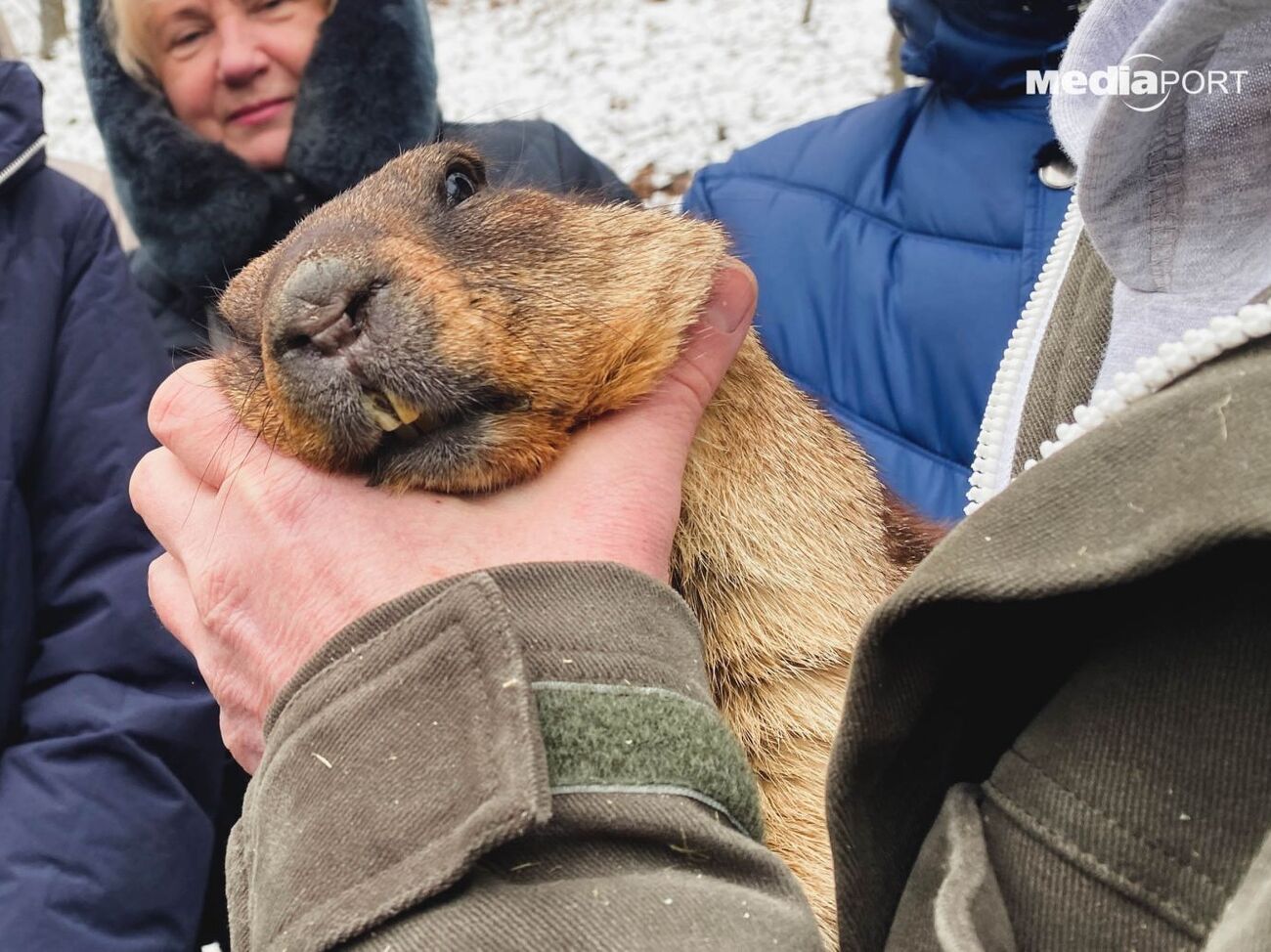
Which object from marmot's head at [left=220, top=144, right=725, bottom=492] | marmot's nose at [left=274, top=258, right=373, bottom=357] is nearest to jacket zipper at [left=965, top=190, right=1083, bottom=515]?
marmot's head at [left=220, top=144, right=725, bottom=492]

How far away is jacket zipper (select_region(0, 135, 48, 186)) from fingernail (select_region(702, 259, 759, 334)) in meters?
2.72

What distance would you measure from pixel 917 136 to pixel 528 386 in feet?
8.06

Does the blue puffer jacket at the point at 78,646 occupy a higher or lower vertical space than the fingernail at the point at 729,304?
lower

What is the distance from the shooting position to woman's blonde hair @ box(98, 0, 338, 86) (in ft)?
14.4

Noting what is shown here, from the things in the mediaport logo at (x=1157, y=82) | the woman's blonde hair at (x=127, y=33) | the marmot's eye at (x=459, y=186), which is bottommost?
the woman's blonde hair at (x=127, y=33)

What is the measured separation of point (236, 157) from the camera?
4445 mm

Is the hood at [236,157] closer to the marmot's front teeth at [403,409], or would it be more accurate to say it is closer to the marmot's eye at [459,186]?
the marmot's eye at [459,186]

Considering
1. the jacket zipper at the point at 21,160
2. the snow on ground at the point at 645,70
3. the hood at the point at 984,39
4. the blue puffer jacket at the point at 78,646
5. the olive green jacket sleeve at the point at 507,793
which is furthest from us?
the snow on ground at the point at 645,70

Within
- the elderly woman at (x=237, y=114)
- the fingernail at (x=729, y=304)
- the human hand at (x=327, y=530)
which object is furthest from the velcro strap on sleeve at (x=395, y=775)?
the elderly woman at (x=237, y=114)

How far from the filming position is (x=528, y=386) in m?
2.05

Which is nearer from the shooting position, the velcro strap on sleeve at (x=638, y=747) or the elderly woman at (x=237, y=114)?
the velcro strap on sleeve at (x=638, y=747)

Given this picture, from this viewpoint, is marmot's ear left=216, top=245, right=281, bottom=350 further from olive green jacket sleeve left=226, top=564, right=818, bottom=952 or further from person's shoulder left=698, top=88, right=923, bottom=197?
person's shoulder left=698, top=88, right=923, bottom=197

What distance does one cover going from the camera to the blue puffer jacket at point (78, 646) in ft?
9.89

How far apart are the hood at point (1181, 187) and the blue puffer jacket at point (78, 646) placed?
123 inches
